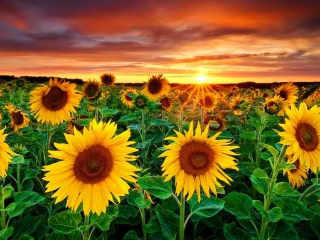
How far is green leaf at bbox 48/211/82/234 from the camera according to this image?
2258 mm

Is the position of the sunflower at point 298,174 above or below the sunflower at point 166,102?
below

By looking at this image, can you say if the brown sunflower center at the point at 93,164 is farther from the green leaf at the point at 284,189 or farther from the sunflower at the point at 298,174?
the sunflower at the point at 298,174

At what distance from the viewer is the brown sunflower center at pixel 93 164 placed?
2.24 metres

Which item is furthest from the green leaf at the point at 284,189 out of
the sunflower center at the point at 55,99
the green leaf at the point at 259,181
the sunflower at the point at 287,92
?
the sunflower at the point at 287,92

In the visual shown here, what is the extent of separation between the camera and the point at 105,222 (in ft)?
7.39

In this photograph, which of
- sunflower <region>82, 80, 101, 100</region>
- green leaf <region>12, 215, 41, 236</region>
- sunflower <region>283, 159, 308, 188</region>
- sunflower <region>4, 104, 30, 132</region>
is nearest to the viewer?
green leaf <region>12, 215, 41, 236</region>

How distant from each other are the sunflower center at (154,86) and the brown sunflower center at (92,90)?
70.0 inches

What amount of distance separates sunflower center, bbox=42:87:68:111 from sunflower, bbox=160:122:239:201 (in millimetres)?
2333

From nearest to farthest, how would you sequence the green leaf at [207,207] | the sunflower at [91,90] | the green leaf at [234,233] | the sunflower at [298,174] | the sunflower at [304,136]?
1. the sunflower at [304,136]
2. the green leaf at [207,207]
3. the green leaf at [234,233]
4. the sunflower at [298,174]
5. the sunflower at [91,90]

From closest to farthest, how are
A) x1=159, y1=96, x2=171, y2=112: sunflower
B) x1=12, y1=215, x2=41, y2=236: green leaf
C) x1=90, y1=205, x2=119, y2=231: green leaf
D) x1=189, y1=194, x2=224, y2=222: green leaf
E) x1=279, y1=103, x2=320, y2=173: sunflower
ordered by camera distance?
x1=90, y1=205, x2=119, y2=231: green leaf < x1=279, y1=103, x2=320, y2=173: sunflower < x1=189, y1=194, x2=224, y2=222: green leaf < x1=12, y1=215, x2=41, y2=236: green leaf < x1=159, y1=96, x2=171, y2=112: sunflower

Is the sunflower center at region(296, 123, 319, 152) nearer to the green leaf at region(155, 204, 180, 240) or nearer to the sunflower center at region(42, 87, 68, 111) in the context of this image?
the green leaf at region(155, 204, 180, 240)

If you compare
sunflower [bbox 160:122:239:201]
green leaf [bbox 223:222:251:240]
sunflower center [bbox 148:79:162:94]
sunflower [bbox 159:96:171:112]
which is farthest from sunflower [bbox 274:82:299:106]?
sunflower [bbox 160:122:239:201]

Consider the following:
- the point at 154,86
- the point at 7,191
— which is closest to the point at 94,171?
the point at 7,191

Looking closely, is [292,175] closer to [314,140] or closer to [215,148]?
[314,140]
